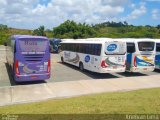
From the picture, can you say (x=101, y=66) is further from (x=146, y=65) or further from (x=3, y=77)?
(x=3, y=77)

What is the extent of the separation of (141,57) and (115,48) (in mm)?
2351

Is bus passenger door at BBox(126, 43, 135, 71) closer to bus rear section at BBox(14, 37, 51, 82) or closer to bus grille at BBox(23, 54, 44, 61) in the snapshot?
bus rear section at BBox(14, 37, 51, 82)

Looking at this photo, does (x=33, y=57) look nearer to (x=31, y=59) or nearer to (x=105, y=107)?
(x=31, y=59)

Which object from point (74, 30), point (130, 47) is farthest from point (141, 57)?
point (74, 30)

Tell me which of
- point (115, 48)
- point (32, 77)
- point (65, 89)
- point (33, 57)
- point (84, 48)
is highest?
point (115, 48)

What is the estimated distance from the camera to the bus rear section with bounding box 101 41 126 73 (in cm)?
1715

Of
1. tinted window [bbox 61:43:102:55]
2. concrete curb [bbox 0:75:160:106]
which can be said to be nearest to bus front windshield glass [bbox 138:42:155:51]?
concrete curb [bbox 0:75:160:106]

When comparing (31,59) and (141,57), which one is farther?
(141,57)

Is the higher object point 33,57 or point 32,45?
point 32,45

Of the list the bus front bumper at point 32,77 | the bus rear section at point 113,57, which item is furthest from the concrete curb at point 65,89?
the bus rear section at point 113,57

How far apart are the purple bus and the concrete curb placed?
0.67 metres

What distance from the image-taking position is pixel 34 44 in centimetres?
1499

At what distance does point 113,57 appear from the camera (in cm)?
1736

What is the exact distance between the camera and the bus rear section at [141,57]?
18.3 m
